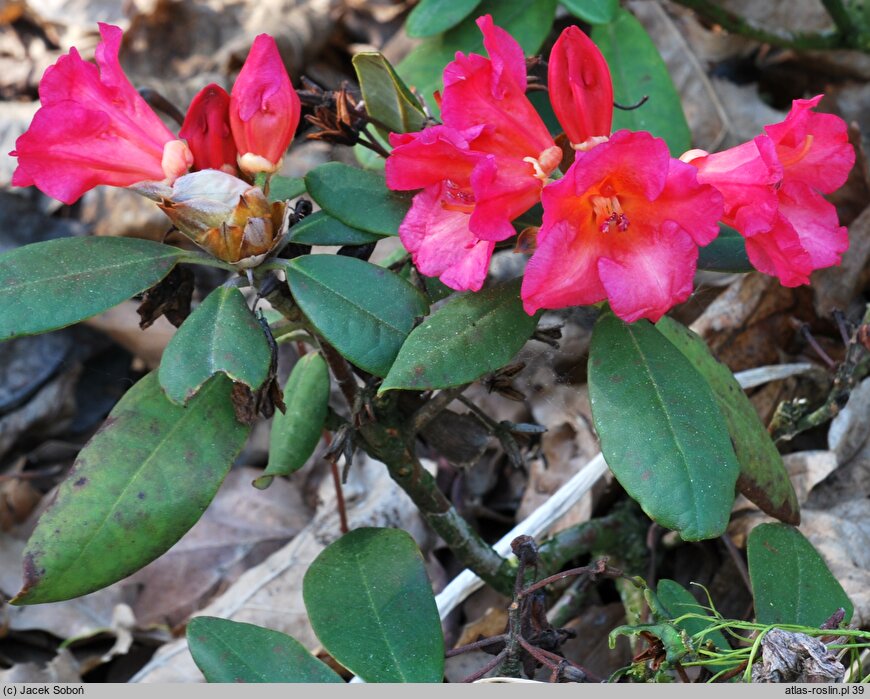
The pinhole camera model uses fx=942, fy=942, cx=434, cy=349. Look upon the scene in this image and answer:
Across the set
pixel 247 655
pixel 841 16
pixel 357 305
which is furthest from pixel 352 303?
pixel 841 16

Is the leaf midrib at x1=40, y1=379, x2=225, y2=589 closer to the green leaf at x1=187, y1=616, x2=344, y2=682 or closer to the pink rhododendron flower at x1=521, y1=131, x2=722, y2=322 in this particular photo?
the green leaf at x1=187, y1=616, x2=344, y2=682

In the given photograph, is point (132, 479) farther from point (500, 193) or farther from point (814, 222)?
point (814, 222)

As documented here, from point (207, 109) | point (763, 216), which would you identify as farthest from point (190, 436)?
point (763, 216)

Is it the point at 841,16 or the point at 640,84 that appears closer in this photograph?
the point at 640,84

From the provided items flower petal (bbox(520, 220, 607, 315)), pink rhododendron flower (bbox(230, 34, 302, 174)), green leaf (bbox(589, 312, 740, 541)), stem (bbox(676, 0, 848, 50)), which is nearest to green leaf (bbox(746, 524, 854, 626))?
green leaf (bbox(589, 312, 740, 541))

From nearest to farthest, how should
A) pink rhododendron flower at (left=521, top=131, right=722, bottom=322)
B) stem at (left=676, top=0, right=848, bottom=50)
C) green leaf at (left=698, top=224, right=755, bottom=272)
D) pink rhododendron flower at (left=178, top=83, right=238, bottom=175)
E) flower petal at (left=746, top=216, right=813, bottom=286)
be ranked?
1. pink rhododendron flower at (left=521, top=131, right=722, bottom=322)
2. flower petal at (left=746, top=216, right=813, bottom=286)
3. pink rhododendron flower at (left=178, top=83, right=238, bottom=175)
4. green leaf at (left=698, top=224, right=755, bottom=272)
5. stem at (left=676, top=0, right=848, bottom=50)

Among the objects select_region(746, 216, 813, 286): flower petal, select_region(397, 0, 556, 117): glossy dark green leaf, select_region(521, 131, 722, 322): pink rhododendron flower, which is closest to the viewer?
select_region(521, 131, 722, 322): pink rhododendron flower

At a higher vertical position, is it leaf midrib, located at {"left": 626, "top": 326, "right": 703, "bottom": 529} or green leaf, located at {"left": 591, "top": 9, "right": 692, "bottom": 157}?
green leaf, located at {"left": 591, "top": 9, "right": 692, "bottom": 157}

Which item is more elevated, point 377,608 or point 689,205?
point 689,205
